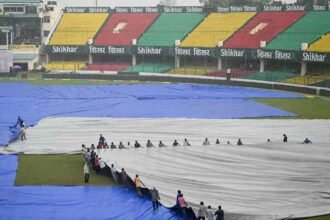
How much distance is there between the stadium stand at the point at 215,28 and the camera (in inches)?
2876

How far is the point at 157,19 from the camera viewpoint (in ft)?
274

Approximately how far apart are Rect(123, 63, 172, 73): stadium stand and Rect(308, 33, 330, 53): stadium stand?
69.1ft

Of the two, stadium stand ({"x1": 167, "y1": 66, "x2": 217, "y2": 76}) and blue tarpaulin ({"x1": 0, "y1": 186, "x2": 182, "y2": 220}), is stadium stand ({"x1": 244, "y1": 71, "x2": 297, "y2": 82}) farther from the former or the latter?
blue tarpaulin ({"x1": 0, "y1": 186, "x2": 182, "y2": 220})

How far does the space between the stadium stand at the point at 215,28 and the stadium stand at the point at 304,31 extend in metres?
8.65

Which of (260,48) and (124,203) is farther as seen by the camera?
(260,48)

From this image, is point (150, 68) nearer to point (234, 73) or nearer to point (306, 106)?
point (234, 73)

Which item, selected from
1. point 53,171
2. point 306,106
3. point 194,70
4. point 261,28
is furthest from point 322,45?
point 53,171

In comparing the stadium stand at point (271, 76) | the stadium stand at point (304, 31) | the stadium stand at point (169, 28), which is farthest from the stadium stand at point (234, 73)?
the stadium stand at point (169, 28)

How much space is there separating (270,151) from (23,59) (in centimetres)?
5974

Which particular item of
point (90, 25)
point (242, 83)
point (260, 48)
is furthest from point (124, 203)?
point (90, 25)

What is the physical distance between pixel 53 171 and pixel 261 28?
178 feet

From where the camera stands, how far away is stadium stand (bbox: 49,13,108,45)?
80.1m

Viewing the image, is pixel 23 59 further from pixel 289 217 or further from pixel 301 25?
pixel 289 217

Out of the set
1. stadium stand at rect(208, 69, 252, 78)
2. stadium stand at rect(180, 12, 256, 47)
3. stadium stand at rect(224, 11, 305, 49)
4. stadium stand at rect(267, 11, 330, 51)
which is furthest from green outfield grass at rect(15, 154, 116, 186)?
stadium stand at rect(180, 12, 256, 47)
